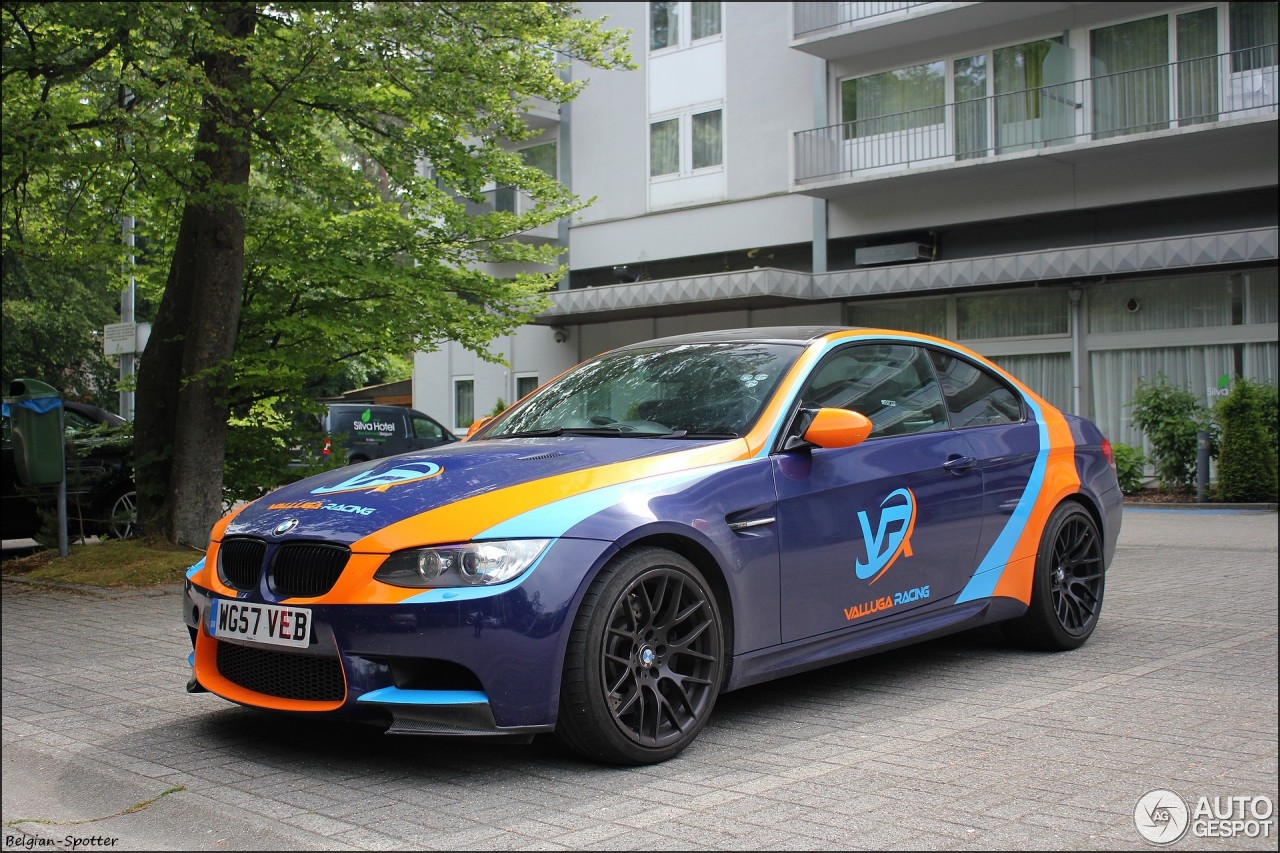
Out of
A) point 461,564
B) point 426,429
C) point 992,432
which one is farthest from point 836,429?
point 426,429

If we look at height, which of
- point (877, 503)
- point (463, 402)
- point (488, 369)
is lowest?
point (877, 503)

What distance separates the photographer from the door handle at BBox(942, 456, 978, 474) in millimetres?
5680

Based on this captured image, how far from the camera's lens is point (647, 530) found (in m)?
4.34

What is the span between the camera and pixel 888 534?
17.4 ft

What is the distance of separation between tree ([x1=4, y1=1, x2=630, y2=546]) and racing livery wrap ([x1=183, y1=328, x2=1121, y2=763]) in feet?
17.5

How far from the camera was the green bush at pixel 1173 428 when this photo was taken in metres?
19.8

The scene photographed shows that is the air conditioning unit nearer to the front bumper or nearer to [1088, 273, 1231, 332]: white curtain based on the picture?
[1088, 273, 1231, 332]: white curtain

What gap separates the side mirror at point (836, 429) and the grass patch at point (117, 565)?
22.4 feet

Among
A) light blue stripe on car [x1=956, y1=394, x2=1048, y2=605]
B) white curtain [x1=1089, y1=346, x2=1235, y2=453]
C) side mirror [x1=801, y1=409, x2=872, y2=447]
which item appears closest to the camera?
side mirror [x1=801, y1=409, x2=872, y2=447]

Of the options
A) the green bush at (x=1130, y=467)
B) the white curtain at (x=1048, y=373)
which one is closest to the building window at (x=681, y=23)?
the white curtain at (x=1048, y=373)

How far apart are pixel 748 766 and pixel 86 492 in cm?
1018

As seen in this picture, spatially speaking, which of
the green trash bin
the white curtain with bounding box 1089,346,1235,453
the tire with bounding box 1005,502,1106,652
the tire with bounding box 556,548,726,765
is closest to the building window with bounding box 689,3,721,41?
the white curtain with bounding box 1089,346,1235,453

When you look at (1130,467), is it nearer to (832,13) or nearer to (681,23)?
(832,13)

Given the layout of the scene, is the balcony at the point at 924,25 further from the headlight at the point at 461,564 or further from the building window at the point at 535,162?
the headlight at the point at 461,564
